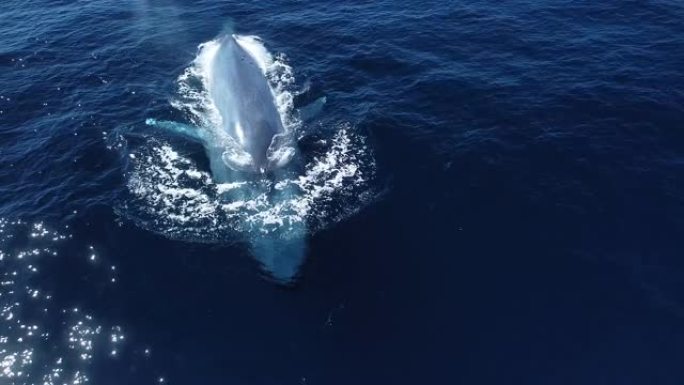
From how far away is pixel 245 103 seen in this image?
70250mm

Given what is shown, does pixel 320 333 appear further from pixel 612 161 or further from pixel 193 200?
pixel 612 161

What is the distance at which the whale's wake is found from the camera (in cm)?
5909

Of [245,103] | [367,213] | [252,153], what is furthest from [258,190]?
[245,103]

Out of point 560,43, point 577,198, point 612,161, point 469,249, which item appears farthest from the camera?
point 560,43

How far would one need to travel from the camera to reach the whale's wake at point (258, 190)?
194 feet

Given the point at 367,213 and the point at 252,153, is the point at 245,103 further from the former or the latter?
the point at 367,213

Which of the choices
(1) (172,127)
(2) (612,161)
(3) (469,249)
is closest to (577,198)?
(2) (612,161)

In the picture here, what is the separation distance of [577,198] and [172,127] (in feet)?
165

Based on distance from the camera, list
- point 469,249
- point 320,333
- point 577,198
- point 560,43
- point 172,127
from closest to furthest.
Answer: point 320,333 < point 469,249 < point 577,198 < point 172,127 < point 560,43

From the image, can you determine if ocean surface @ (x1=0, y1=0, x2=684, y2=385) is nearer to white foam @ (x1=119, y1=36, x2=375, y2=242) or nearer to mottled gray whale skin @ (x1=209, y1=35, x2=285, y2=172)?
white foam @ (x1=119, y1=36, x2=375, y2=242)

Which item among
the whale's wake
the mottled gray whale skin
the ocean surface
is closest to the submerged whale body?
the mottled gray whale skin

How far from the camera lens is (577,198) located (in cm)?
6206

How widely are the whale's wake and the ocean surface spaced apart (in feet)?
0.87

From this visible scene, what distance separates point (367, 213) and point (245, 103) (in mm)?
22339
